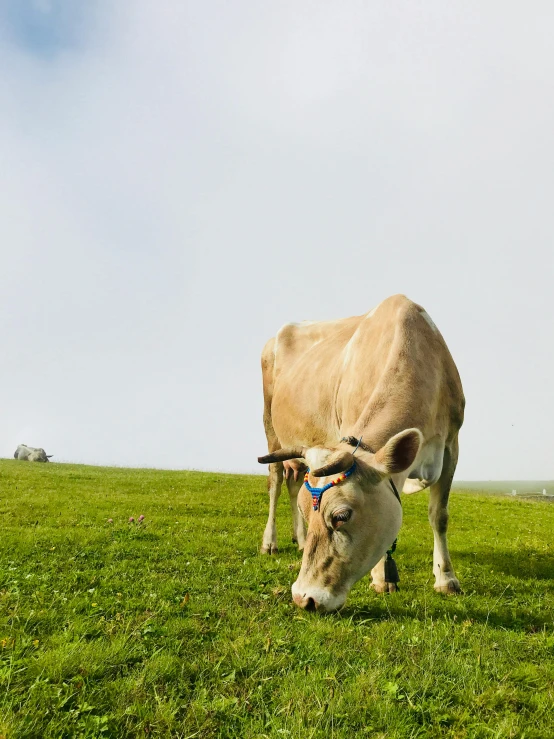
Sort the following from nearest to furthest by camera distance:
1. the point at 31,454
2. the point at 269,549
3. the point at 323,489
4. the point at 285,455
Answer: the point at 323,489 < the point at 285,455 < the point at 269,549 < the point at 31,454

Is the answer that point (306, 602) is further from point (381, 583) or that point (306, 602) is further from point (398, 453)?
point (381, 583)

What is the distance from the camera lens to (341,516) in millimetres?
5465

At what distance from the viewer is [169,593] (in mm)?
6988

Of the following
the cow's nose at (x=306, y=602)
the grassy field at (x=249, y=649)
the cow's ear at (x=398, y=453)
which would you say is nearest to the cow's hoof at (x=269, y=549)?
the grassy field at (x=249, y=649)

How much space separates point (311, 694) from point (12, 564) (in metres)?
6.24

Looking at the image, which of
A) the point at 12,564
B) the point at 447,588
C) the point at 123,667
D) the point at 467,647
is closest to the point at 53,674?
the point at 123,667

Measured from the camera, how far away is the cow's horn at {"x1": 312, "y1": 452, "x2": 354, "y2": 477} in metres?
A: 5.36

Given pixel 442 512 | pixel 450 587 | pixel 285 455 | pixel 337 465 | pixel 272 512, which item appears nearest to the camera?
pixel 337 465

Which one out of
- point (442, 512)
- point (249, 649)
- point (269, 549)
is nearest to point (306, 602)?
point (249, 649)

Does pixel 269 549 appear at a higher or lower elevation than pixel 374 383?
lower

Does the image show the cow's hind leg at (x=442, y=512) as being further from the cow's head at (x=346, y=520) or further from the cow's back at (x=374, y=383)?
the cow's head at (x=346, y=520)

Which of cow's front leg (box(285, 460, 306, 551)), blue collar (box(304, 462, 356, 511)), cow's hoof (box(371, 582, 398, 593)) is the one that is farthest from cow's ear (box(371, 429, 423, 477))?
cow's front leg (box(285, 460, 306, 551))

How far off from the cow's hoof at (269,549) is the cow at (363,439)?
2cm

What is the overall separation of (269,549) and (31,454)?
130 feet
